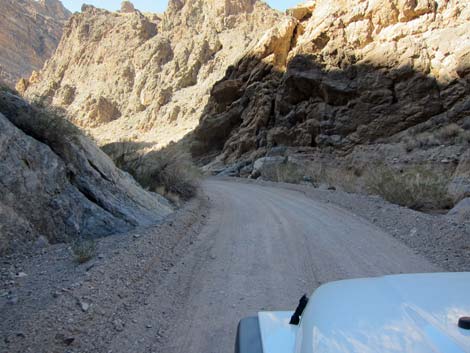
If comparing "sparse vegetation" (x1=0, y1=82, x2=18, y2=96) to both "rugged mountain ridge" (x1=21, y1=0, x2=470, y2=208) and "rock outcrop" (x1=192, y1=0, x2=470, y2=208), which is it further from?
"rock outcrop" (x1=192, y1=0, x2=470, y2=208)

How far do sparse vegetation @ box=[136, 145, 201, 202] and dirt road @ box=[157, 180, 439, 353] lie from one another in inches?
105

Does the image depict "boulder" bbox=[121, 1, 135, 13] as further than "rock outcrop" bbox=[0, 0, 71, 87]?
Yes

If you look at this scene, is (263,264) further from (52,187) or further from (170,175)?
(170,175)

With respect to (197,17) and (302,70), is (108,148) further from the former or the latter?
(197,17)

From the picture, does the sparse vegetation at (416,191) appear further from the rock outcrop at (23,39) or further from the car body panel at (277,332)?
the rock outcrop at (23,39)

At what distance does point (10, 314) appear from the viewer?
10.9 feet

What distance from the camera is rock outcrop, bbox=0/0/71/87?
3816 inches

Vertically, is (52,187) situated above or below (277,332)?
above

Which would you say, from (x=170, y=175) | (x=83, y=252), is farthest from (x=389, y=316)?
(x=170, y=175)

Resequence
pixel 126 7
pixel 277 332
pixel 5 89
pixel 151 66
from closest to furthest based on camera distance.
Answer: pixel 277 332 → pixel 5 89 → pixel 151 66 → pixel 126 7

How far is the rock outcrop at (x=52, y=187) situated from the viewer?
4.95 metres

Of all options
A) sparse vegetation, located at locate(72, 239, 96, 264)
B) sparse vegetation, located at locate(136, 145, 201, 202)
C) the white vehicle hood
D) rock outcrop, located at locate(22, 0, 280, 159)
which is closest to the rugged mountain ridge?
sparse vegetation, located at locate(136, 145, 201, 202)

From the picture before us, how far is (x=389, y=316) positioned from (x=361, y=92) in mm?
27206

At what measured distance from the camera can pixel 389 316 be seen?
5.11 feet
